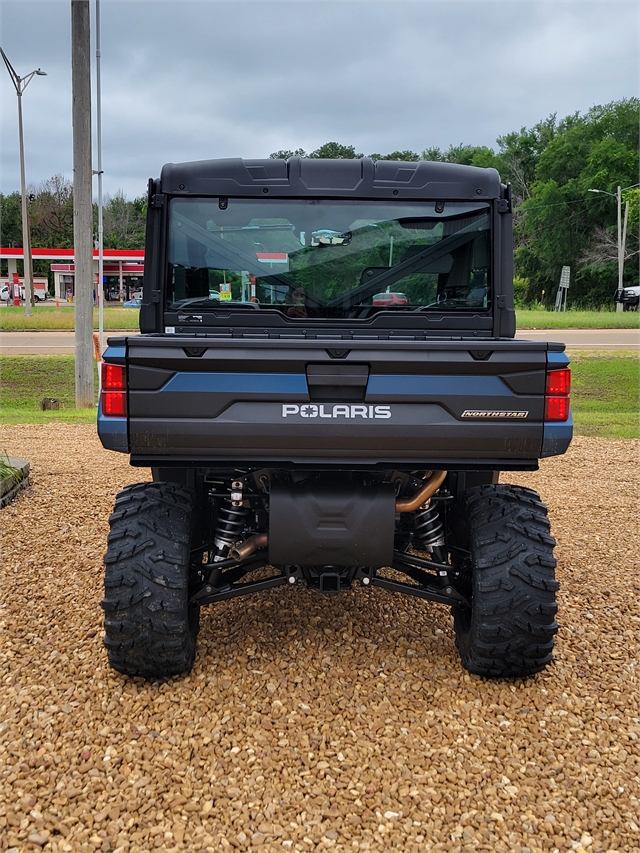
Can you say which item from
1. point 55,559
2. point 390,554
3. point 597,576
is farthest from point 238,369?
point 597,576

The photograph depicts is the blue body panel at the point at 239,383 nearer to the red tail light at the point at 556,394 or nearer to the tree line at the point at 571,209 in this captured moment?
the red tail light at the point at 556,394

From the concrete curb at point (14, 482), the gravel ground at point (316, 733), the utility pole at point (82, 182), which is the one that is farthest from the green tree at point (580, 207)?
the gravel ground at point (316, 733)

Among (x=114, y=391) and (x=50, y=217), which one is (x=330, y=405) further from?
(x=50, y=217)

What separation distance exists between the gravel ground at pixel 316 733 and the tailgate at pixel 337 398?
1.06m

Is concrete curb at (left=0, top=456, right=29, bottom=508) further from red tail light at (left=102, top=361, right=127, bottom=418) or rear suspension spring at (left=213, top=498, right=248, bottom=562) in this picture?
red tail light at (left=102, top=361, right=127, bottom=418)

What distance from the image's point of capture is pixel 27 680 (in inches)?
138

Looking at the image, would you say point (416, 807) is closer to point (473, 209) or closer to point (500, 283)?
point (500, 283)

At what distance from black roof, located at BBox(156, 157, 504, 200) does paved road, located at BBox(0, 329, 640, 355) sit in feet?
43.1

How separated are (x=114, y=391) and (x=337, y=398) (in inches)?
33.7

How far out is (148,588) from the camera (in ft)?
10.7

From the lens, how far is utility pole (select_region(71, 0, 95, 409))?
402 inches

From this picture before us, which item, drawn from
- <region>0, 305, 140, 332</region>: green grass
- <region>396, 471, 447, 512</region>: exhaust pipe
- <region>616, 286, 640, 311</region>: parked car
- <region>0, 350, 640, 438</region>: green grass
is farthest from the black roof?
<region>616, 286, 640, 311</region>: parked car

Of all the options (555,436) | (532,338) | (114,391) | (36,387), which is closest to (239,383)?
(114,391)

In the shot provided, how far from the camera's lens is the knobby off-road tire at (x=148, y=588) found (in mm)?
3262
